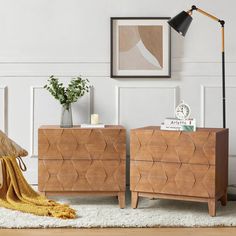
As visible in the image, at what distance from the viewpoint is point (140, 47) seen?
408cm

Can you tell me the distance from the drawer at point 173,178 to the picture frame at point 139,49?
95 cm

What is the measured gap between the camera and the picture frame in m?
4.07

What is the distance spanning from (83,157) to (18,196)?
528 millimetres

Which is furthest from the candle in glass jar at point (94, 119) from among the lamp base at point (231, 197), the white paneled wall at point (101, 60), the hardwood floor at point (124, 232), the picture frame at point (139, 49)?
the lamp base at point (231, 197)

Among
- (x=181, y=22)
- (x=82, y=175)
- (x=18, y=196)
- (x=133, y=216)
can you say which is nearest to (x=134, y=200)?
(x=133, y=216)

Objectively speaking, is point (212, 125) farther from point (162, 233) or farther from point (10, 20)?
point (10, 20)

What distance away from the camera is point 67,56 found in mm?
4109

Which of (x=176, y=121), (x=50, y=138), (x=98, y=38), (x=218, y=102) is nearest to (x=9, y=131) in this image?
(x=50, y=138)

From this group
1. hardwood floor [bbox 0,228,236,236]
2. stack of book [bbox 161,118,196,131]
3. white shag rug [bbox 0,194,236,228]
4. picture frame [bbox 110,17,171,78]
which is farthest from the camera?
picture frame [bbox 110,17,171,78]

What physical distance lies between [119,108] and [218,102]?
0.83 m

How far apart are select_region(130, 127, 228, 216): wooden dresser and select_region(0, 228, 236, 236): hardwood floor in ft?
1.19

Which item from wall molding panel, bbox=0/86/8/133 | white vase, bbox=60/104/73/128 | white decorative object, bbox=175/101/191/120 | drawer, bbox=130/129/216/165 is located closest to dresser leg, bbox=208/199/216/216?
drawer, bbox=130/129/216/165

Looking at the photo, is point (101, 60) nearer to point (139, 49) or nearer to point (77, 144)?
point (139, 49)

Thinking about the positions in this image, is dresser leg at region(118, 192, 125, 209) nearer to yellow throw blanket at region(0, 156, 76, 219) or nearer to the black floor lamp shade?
yellow throw blanket at region(0, 156, 76, 219)
